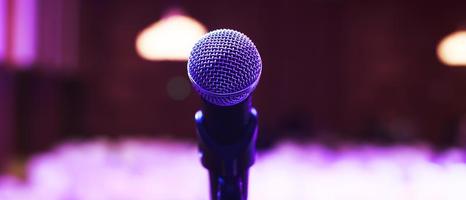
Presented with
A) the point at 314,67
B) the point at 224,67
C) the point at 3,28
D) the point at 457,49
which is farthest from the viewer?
the point at 314,67

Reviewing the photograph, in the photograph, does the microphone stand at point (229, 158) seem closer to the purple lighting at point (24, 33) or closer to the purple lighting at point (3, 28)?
the purple lighting at point (3, 28)

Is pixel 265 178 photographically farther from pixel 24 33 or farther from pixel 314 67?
pixel 314 67

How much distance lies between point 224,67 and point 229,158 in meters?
0.16

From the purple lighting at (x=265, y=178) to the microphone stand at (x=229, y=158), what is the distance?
1.07 ft

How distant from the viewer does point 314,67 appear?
754cm

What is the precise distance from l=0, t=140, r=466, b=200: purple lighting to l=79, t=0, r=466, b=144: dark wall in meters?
3.21

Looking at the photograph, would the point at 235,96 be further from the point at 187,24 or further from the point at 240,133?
the point at 187,24

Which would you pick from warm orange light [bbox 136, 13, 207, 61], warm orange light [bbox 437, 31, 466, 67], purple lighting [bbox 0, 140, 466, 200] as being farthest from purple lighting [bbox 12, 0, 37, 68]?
warm orange light [bbox 437, 31, 466, 67]

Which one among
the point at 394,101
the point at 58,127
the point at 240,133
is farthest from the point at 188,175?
the point at 394,101

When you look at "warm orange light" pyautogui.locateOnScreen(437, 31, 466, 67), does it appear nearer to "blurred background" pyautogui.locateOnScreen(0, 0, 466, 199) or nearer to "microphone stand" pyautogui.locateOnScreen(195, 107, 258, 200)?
"blurred background" pyautogui.locateOnScreen(0, 0, 466, 199)

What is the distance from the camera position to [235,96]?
76 cm

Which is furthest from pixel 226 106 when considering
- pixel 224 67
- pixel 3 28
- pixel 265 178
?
pixel 3 28

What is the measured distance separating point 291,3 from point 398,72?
77.0 inches

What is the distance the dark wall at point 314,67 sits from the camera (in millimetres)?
7223
